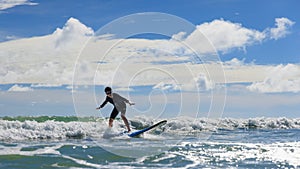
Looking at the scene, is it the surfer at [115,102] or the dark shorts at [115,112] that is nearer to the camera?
the surfer at [115,102]

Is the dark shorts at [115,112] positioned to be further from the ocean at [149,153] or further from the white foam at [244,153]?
the white foam at [244,153]

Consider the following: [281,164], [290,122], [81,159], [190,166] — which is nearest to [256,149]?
[281,164]

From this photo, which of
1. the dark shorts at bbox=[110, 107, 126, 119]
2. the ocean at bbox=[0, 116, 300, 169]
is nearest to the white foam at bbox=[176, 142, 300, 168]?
the ocean at bbox=[0, 116, 300, 169]

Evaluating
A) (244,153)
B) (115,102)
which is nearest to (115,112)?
(115,102)

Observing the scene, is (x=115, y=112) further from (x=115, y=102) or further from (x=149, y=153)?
(x=149, y=153)

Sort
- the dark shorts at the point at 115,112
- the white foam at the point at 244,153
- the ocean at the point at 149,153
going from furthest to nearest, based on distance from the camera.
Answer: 1. the white foam at the point at 244,153
2. the ocean at the point at 149,153
3. the dark shorts at the point at 115,112

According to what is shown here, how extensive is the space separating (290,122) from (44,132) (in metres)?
28.3

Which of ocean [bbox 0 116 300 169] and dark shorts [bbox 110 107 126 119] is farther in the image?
ocean [bbox 0 116 300 169]

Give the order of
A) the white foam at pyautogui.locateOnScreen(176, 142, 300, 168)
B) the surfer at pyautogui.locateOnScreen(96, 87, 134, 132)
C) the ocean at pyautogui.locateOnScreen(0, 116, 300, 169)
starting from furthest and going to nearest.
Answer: the white foam at pyautogui.locateOnScreen(176, 142, 300, 168) → the ocean at pyautogui.locateOnScreen(0, 116, 300, 169) → the surfer at pyautogui.locateOnScreen(96, 87, 134, 132)

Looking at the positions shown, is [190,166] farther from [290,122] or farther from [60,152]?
[290,122]

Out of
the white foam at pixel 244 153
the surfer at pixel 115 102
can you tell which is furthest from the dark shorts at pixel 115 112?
the white foam at pixel 244 153

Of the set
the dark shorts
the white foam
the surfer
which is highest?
the surfer

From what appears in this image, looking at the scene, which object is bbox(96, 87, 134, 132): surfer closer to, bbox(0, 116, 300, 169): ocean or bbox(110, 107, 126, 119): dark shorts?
bbox(110, 107, 126, 119): dark shorts

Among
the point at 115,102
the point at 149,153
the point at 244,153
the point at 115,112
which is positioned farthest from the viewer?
the point at 244,153
